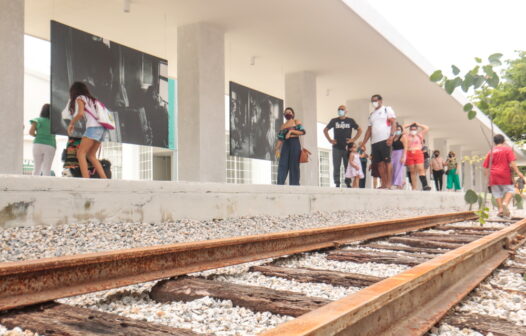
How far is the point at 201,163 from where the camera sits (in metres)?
9.98

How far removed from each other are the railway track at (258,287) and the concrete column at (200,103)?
6.31 metres

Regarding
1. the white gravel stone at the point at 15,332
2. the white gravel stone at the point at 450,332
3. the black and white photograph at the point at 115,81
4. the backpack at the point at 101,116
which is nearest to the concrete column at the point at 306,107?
the black and white photograph at the point at 115,81

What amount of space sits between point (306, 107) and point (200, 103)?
4.70 metres

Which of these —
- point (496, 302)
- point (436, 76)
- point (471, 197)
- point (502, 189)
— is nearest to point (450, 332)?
point (496, 302)

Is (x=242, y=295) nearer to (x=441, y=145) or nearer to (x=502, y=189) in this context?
(x=502, y=189)

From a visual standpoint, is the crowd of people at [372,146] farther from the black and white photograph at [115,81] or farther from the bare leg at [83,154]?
the bare leg at [83,154]

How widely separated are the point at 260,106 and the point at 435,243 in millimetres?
8826

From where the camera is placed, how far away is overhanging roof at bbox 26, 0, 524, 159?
9656 mm

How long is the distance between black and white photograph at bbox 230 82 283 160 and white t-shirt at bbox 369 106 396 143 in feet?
11.6

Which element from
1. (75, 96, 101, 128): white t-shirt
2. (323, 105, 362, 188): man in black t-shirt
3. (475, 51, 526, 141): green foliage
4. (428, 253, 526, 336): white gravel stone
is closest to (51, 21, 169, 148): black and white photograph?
(75, 96, 101, 128): white t-shirt

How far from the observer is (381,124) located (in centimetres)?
1026

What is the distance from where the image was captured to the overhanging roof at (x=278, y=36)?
31.7ft

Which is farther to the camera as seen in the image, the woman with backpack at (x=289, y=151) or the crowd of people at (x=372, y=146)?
the crowd of people at (x=372, y=146)

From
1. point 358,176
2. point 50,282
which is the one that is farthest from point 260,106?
point 50,282
